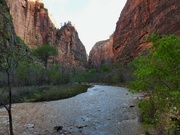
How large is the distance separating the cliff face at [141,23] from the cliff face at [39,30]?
3485 cm

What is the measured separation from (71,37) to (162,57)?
107 m

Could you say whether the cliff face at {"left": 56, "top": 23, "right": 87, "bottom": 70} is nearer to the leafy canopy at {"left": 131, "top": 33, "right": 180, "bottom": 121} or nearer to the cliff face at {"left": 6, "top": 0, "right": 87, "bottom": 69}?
the cliff face at {"left": 6, "top": 0, "right": 87, "bottom": 69}

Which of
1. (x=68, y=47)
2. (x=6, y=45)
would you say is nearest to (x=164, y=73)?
(x=6, y=45)

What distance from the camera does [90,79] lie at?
82.5 metres

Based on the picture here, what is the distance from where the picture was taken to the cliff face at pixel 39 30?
62.1 m

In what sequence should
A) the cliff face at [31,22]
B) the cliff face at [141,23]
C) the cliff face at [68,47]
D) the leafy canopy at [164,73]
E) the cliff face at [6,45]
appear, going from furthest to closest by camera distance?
the cliff face at [68,47]
the cliff face at [31,22]
the cliff face at [141,23]
the cliff face at [6,45]
the leafy canopy at [164,73]

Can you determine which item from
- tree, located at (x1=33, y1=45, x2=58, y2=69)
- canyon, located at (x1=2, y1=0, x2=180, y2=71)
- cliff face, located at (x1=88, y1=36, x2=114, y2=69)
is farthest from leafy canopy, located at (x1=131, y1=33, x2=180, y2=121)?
cliff face, located at (x1=88, y1=36, x2=114, y2=69)

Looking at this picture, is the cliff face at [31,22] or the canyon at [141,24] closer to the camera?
the canyon at [141,24]

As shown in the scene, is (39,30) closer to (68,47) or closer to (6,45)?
(68,47)

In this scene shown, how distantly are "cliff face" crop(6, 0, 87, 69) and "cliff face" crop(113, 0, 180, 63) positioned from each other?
3485 cm

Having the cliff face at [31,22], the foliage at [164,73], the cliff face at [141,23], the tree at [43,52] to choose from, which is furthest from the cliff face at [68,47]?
the foliage at [164,73]

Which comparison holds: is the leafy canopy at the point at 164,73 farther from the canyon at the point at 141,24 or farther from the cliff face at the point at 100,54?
the cliff face at the point at 100,54

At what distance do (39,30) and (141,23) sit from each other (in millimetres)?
46644

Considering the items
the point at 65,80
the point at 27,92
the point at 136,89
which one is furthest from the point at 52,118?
the point at 65,80
